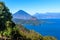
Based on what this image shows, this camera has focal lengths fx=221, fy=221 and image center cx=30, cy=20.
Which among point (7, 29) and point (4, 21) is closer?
point (7, 29)

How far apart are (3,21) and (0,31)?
690mm

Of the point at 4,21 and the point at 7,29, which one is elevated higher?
the point at 4,21

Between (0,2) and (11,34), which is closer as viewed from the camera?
(11,34)

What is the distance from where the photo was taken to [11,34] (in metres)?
14.2

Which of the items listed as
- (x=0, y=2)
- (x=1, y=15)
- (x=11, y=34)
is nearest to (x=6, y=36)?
(x=11, y=34)

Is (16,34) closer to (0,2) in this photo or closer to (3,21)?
(3,21)

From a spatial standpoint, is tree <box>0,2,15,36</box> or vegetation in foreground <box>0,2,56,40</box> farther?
tree <box>0,2,15,36</box>

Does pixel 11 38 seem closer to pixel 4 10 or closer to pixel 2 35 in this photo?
pixel 2 35

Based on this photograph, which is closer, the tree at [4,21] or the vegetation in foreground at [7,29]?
the vegetation in foreground at [7,29]

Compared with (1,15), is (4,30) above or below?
below

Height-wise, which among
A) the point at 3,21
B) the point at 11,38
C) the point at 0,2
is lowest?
the point at 11,38

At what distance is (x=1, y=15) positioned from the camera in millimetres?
14508

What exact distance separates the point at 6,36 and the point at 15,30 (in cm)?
72

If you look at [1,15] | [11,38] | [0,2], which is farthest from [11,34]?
[0,2]
